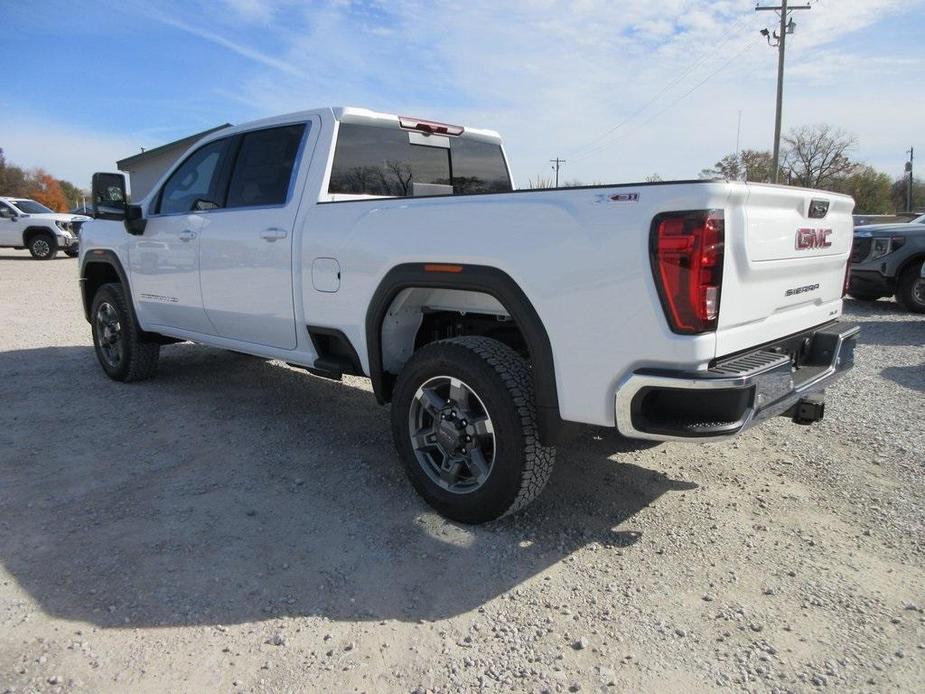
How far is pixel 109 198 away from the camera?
5312 millimetres

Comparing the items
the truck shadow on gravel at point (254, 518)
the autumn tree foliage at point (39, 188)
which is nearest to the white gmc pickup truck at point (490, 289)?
the truck shadow on gravel at point (254, 518)

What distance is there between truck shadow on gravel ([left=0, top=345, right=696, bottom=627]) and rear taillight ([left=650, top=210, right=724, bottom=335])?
1204mm

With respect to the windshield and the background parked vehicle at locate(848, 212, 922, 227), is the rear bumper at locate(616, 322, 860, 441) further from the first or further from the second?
the windshield

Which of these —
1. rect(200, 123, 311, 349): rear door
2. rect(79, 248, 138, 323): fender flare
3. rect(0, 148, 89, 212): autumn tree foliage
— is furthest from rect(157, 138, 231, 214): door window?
rect(0, 148, 89, 212): autumn tree foliage

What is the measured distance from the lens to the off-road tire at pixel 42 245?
67.7 ft

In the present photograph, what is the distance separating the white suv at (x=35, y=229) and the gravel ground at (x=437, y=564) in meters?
18.7

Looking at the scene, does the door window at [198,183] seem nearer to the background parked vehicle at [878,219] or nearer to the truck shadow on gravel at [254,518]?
the truck shadow on gravel at [254,518]

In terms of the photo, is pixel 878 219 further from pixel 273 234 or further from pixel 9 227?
pixel 9 227

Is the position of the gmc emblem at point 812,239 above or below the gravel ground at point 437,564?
above

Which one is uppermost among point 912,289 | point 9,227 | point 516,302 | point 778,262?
point 9,227

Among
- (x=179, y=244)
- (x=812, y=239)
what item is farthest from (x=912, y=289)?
(x=179, y=244)

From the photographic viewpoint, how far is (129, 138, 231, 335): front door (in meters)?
4.79

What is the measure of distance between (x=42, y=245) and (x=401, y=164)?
2052cm

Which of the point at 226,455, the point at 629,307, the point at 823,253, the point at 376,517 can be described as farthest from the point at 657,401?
the point at 226,455
